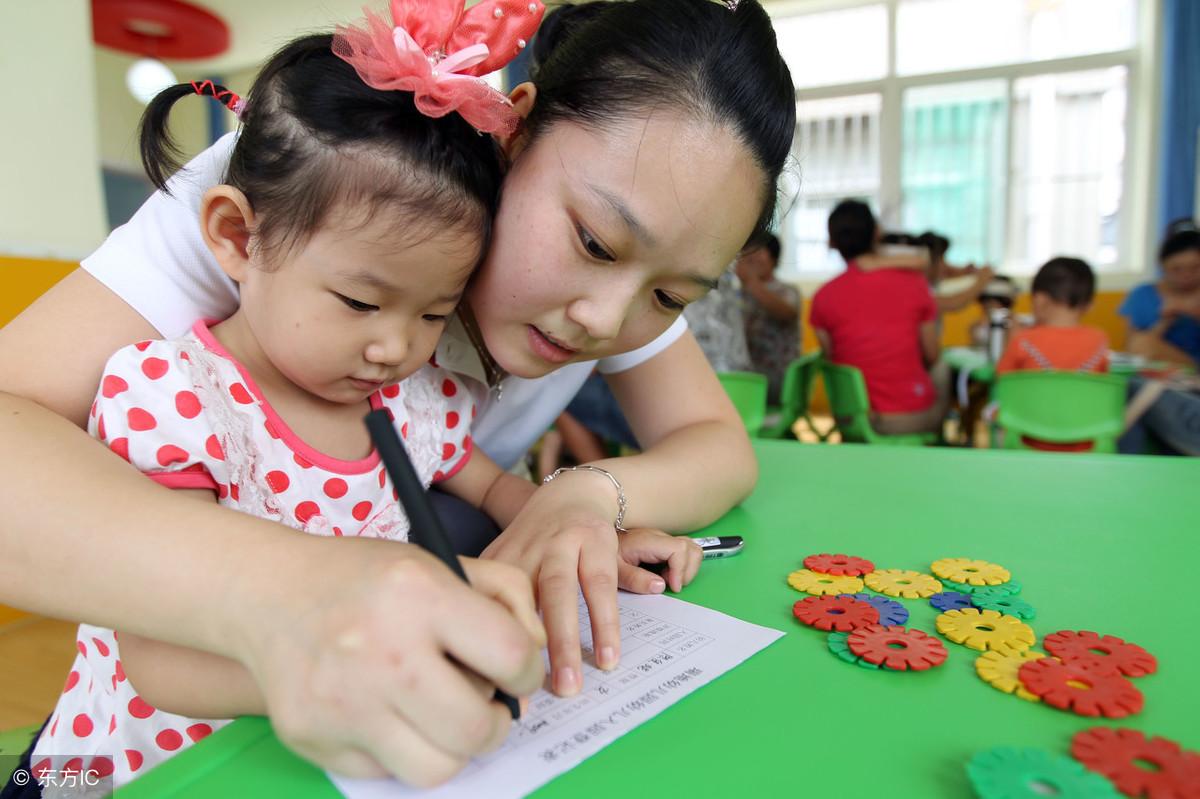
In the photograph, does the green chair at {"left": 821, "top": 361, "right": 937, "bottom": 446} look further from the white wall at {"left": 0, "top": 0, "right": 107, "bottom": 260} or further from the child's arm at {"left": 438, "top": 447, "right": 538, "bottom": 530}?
the white wall at {"left": 0, "top": 0, "right": 107, "bottom": 260}

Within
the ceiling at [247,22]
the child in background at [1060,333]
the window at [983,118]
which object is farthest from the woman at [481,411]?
the window at [983,118]

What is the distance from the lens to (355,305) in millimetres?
662

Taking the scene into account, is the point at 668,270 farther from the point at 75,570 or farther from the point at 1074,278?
the point at 1074,278

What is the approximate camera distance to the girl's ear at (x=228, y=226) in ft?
2.26

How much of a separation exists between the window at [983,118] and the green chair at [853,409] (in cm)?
322

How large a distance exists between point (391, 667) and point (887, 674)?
337 millimetres

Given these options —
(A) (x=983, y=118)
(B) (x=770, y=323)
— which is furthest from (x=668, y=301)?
(A) (x=983, y=118)

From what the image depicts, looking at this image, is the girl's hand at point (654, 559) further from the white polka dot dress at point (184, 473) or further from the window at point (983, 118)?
the window at point (983, 118)

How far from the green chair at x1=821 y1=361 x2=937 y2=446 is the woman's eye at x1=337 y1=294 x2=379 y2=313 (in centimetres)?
279

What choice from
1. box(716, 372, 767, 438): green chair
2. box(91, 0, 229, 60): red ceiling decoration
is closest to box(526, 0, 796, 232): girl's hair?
box(716, 372, 767, 438): green chair

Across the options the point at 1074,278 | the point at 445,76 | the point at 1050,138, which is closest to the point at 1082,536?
the point at 445,76

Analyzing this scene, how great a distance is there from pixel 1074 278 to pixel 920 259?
2.18ft

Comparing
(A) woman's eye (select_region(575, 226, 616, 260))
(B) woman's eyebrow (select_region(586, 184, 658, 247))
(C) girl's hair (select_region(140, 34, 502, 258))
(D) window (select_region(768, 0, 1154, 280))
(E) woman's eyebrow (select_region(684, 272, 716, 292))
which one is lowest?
(E) woman's eyebrow (select_region(684, 272, 716, 292))

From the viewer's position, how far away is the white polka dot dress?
22.9 inches
